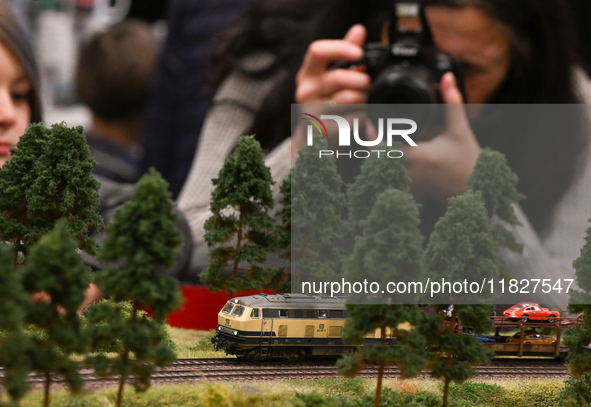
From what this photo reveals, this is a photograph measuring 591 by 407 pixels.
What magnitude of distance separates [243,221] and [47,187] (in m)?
6.86

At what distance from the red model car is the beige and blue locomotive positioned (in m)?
5.24

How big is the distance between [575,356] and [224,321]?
1183 cm

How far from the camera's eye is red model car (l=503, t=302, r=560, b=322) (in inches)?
955

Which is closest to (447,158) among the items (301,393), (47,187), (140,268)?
(301,393)

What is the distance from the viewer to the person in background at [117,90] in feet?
88.2

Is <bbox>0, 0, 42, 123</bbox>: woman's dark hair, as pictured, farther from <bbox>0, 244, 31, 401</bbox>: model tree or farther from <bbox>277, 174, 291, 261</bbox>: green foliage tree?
<bbox>0, 244, 31, 401</bbox>: model tree

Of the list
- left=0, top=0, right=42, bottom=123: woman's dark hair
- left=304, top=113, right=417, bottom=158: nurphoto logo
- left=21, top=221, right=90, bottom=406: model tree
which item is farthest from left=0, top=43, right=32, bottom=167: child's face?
left=21, top=221, right=90, bottom=406: model tree

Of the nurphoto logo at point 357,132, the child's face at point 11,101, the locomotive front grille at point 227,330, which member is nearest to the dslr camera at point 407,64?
the nurphoto logo at point 357,132

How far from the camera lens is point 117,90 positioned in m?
27.1

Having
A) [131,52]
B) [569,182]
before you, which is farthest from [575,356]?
[131,52]

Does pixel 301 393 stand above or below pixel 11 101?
below

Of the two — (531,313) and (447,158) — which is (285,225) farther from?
(531,313)

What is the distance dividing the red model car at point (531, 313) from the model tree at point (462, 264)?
282 inches

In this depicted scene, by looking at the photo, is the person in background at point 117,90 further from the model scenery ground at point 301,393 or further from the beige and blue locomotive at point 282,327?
the beige and blue locomotive at point 282,327
